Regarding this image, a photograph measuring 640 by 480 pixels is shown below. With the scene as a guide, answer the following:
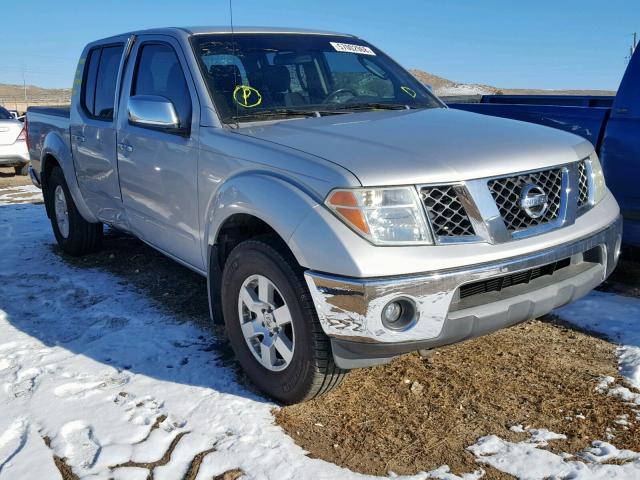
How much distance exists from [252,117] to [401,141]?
0.95 meters

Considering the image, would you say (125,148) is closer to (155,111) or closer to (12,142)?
(155,111)

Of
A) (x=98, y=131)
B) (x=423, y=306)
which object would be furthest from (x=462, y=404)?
(x=98, y=131)

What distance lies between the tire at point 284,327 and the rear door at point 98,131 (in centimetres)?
176

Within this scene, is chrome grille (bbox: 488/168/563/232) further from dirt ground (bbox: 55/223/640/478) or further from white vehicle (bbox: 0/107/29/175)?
white vehicle (bbox: 0/107/29/175)

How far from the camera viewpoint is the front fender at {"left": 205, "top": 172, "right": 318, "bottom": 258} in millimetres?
2816

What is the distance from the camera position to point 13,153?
1221 cm

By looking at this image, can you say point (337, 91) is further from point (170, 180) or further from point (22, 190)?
point (22, 190)

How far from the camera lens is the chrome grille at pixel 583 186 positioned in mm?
3290

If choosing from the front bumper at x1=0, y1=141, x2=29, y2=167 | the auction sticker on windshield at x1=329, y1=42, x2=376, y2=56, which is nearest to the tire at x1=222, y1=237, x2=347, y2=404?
the auction sticker on windshield at x1=329, y1=42, x2=376, y2=56

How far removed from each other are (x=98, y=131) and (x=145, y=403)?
2326 millimetres

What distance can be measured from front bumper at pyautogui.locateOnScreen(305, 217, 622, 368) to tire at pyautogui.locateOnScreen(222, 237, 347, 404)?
0.09 metres

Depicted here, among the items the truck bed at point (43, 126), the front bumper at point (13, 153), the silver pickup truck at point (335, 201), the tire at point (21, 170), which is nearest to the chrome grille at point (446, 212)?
the silver pickup truck at point (335, 201)

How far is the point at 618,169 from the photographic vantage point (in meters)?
4.35

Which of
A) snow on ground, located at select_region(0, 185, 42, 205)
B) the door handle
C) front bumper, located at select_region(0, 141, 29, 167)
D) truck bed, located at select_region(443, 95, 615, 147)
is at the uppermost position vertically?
truck bed, located at select_region(443, 95, 615, 147)
